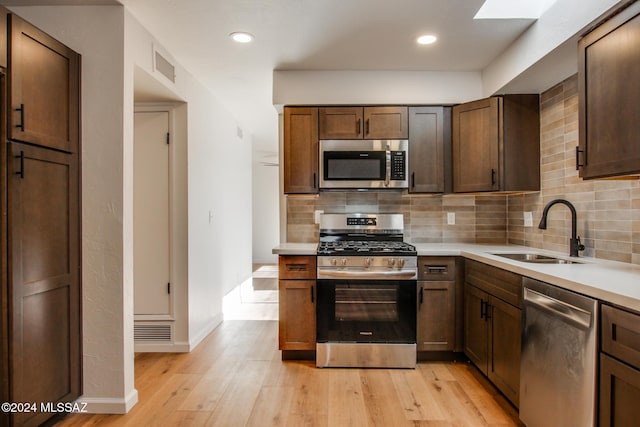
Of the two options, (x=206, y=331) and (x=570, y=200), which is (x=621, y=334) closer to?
(x=570, y=200)

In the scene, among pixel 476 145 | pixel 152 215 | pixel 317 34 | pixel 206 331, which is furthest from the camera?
pixel 206 331

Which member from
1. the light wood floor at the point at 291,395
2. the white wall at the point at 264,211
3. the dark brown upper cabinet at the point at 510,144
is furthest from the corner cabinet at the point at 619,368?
the white wall at the point at 264,211

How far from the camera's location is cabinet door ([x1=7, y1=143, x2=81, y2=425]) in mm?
1813

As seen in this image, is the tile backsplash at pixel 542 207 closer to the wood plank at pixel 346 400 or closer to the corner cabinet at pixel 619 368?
the corner cabinet at pixel 619 368

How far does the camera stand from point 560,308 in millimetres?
1707

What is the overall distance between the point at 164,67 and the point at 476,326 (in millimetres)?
2973

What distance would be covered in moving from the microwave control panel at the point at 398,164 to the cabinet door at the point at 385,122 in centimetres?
16

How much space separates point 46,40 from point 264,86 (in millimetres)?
1923

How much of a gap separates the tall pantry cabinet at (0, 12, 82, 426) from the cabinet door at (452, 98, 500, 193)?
9.23 feet

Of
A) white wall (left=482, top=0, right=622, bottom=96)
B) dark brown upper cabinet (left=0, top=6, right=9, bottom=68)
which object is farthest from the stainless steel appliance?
dark brown upper cabinet (left=0, top=6, right=9, bottom=68)

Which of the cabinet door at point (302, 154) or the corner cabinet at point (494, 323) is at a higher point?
the cabinet door at point (302, 154)

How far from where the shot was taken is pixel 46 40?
1.97 metres

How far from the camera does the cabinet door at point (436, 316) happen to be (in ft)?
9.70

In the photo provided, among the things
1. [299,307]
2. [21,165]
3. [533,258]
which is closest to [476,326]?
[533,258]
